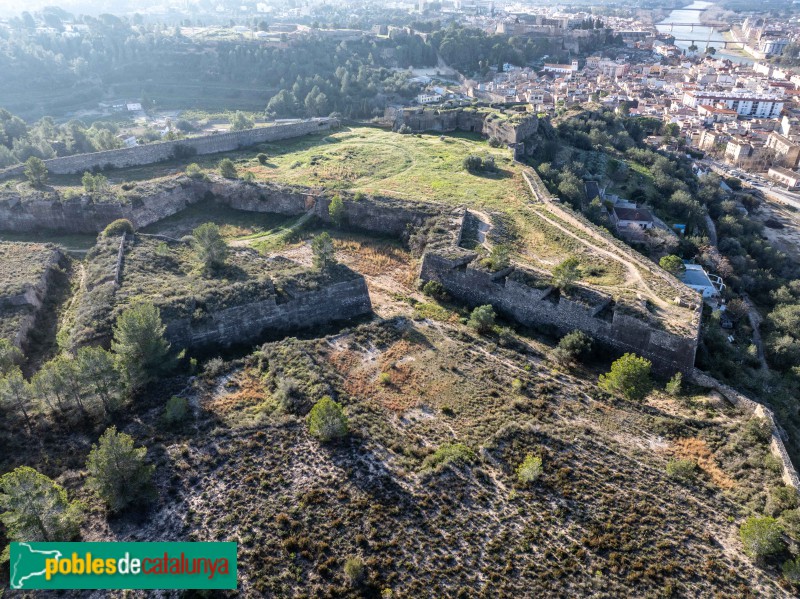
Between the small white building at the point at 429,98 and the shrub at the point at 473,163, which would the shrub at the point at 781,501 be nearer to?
the shrub at the point at 473,163

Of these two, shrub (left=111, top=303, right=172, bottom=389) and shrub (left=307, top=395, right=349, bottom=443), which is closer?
shrub (left=307, top=395, right=349, bottom=443)

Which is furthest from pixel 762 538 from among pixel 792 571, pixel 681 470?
pixel 681 470

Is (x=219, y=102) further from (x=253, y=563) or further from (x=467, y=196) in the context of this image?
(x=253, y=563)

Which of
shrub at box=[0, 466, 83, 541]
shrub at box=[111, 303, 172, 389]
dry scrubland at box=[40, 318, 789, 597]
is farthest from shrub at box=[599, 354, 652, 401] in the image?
shrub at box=[0, 466, 83, 541]

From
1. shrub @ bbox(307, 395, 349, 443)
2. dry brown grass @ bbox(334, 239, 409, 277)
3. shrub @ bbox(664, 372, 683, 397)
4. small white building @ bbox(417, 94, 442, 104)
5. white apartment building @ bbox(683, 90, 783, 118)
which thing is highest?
white apartment building @ bbox(683, 90, 783, 118)

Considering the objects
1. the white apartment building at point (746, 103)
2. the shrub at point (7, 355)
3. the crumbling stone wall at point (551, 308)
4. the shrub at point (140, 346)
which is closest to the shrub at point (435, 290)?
the crumbling stone wall at point (551, 308)

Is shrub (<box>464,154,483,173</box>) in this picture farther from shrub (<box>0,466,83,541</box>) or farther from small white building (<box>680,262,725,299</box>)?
shrub (<box>0,466,83,541</box>)

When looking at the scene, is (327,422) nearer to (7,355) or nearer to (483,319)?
(483,319)
